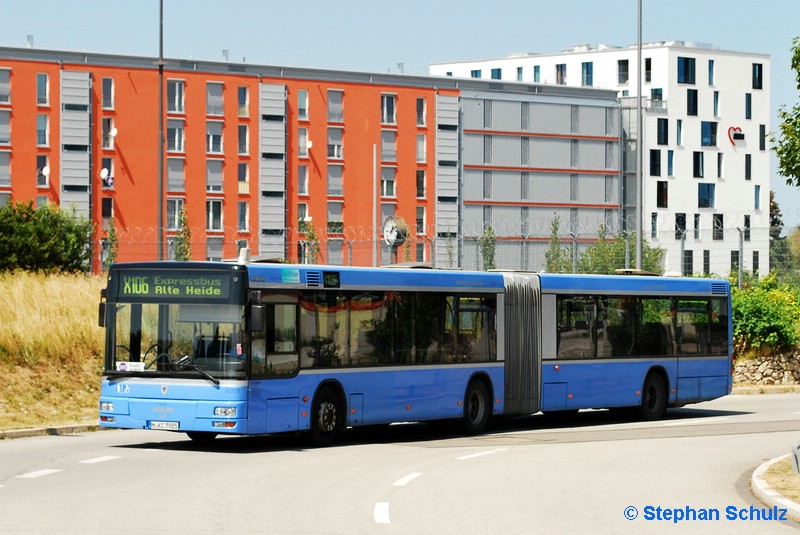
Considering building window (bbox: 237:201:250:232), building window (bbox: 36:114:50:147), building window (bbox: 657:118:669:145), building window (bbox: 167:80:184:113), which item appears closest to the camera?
building window (bbox: 36:114:50:147)

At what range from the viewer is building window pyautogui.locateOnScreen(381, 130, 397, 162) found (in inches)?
4072

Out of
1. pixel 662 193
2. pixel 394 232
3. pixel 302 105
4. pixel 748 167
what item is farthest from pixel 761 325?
pixel 748 167

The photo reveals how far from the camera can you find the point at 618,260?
4128 cm

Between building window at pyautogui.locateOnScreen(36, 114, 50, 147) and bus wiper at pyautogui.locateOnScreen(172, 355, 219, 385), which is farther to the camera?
building window at pyautogui.locateOnScreen(36, 114, 50, 147)

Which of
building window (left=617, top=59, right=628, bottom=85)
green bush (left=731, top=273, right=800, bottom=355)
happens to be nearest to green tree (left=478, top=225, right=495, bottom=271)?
green bush (left=731, top=273, right=800, bottom=355)

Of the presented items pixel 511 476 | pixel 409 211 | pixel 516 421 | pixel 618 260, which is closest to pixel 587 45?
pixel 409 211

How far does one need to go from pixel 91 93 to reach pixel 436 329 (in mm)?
75310

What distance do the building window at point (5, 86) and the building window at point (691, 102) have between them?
53.7 m

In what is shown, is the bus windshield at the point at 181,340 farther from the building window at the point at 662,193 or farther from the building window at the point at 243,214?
the building window at the point at 662,193

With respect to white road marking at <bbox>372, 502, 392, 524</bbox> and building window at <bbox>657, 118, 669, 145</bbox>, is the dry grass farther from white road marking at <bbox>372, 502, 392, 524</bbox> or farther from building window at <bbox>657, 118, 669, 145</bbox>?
building window at <bbox>657, 118, 669, 145</bbox>

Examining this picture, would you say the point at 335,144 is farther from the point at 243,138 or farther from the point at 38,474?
the point at 38,474

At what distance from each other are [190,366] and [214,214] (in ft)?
262

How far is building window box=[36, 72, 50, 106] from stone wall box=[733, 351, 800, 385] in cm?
6533

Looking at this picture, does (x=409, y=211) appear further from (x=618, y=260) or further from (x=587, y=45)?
(x=618, y=260)
